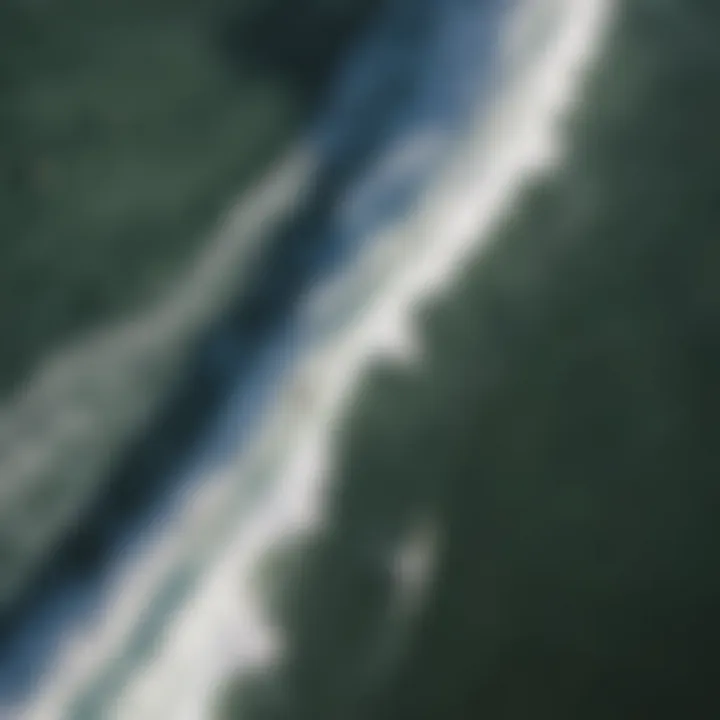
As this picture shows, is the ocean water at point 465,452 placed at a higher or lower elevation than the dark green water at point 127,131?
lower

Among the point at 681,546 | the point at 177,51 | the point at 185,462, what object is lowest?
the point at 681,546

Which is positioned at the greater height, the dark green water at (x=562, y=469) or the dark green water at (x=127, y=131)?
the dark green water at (x=127, y=131)

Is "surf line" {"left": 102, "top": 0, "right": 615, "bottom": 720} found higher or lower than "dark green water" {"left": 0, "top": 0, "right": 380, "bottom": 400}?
lower

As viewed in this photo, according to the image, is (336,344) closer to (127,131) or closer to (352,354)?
(352,354)

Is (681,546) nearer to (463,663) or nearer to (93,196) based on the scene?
(463,663)

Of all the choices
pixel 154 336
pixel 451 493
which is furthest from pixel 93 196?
pixel 451 493

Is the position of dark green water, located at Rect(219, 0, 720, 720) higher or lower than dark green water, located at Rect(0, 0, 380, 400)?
lower
